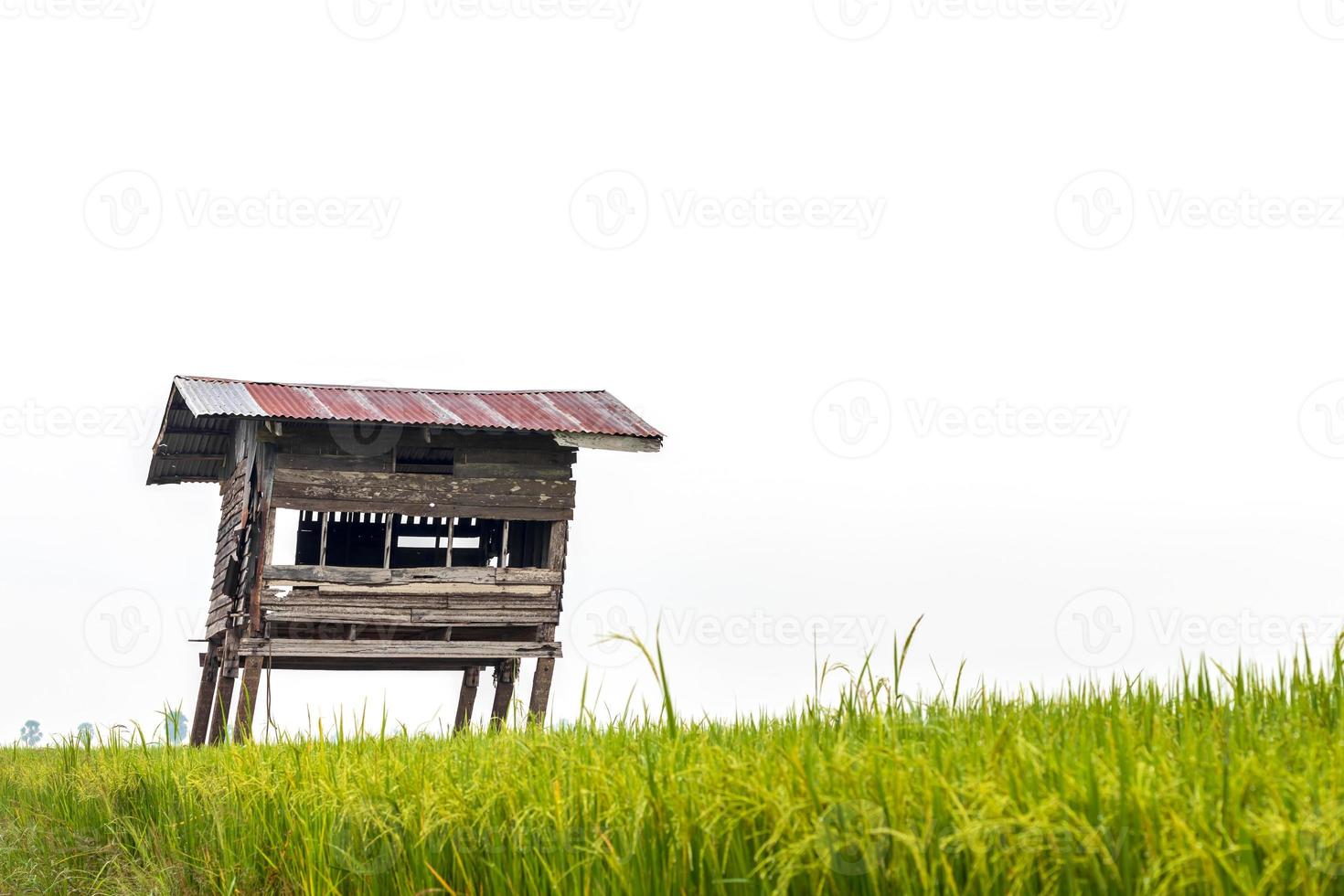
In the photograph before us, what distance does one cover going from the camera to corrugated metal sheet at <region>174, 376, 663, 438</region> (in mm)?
15617

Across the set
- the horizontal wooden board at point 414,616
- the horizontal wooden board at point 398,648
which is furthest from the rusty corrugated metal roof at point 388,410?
the horizontal wooden board at point 398,648

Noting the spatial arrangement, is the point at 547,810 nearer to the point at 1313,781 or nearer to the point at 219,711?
the point at 1313,781

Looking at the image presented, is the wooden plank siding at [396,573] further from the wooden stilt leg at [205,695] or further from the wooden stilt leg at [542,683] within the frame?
the wooden stilt leg at [205,695]

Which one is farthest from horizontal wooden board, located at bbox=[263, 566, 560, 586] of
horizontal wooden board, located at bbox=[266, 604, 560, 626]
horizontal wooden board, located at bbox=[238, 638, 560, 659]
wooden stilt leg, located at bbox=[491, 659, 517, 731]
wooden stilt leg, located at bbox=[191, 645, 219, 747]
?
wooden stilt leg, located at bbox=[191, 645, 219, 747]

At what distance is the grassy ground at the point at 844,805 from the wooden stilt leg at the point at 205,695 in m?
14.0

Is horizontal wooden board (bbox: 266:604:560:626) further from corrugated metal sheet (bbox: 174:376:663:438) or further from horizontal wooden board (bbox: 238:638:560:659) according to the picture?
corrugated metal sheet (bbox: 174:376:663:438)

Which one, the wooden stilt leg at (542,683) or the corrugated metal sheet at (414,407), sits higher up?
the corrugated metal sheet at (414,407)

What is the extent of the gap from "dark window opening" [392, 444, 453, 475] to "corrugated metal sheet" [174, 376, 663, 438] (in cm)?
70

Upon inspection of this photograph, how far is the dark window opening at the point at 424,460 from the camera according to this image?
54.0ft

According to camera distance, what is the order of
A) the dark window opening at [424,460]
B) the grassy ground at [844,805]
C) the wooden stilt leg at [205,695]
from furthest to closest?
1. the wooden stilt leg at [205,695]
2. the dark window opening at [424,460]
3. the grassy ground at [844,805]

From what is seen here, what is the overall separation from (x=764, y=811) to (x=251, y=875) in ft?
9.94

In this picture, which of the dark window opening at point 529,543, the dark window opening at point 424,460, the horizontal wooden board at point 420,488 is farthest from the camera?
the dark window opening at point 529,543

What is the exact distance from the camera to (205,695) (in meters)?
19.3

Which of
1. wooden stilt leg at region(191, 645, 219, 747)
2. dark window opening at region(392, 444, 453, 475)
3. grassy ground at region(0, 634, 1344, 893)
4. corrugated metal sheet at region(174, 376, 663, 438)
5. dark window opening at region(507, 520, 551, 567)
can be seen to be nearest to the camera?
grassy ground at region(0, 634, 1344, 893)
